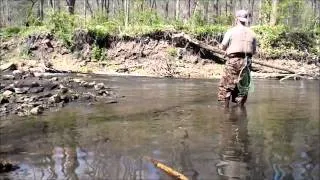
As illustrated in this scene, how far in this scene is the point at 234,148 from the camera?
234 inches

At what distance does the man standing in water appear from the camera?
9461 mm

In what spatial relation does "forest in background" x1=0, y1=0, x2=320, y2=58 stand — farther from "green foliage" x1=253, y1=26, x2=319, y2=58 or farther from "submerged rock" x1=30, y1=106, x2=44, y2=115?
"submerged rock" x1=30, y1=106, x2=44, y2=115

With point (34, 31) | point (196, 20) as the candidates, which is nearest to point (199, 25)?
point (196, 20)

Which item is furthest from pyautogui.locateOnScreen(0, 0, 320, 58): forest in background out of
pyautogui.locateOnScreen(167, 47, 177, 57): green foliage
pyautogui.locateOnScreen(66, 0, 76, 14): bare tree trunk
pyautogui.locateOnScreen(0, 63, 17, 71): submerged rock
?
pyautogui.locateOnScreen(66, 0, 76, 14): bare tree trunk

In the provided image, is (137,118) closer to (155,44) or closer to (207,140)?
(207,140)

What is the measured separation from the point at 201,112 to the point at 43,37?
48.4 feet

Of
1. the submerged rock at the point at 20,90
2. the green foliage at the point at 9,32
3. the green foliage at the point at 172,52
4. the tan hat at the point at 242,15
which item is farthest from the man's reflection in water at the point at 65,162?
the green foliage at the point at 9,32

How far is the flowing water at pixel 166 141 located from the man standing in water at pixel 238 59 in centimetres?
36

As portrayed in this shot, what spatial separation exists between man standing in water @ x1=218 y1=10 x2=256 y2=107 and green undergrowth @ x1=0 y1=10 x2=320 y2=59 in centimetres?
1131

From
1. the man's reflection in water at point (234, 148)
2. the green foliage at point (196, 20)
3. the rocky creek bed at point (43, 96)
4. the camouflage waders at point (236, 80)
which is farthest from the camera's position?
the green foliage at point (196, 20)

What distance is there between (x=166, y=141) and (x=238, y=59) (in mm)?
3849

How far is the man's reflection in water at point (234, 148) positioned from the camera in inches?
192

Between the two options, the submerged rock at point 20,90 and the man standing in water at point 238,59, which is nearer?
the man standing in water at point 238,59

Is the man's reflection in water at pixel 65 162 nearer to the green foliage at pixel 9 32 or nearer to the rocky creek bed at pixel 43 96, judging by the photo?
the rocky creek bed at pixel 43 96
